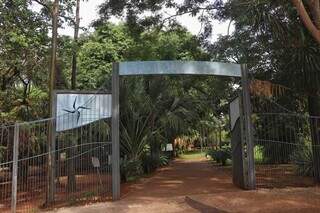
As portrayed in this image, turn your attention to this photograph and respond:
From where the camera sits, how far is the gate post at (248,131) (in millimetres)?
12312

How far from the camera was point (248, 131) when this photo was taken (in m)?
12.6

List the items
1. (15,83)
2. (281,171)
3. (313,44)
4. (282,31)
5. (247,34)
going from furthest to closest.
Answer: (15,83) < (247,34) < (281,171) < (313,44) < (282,31)

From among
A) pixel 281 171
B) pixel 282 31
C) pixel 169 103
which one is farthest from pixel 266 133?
pixel 282 31

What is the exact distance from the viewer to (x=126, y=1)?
16375mm

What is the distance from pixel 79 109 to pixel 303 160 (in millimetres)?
7942

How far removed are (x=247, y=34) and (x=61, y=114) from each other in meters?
9.13

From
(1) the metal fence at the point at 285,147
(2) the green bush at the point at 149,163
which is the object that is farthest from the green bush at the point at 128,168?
(1) the metal fence at the point at 285,147

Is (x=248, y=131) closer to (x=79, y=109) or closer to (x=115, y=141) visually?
(x=115, y=141)

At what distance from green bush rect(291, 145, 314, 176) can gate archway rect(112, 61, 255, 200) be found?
273 cm

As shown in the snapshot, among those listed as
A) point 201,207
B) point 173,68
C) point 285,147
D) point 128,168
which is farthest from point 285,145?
point 201,207

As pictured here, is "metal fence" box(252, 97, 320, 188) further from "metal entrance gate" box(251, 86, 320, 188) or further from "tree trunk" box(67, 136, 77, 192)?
"tree trunk" box(67, 136, 77, 192)

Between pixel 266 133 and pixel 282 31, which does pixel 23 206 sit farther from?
pixel 266 133

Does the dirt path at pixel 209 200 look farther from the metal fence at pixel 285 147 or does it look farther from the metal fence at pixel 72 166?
the metal fence at pixel 285 147

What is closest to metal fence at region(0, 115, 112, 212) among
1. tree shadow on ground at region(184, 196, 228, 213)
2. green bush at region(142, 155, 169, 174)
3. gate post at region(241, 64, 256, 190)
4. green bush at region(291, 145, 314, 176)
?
tree shadow on ground at region(184, 196, 228, 213)
